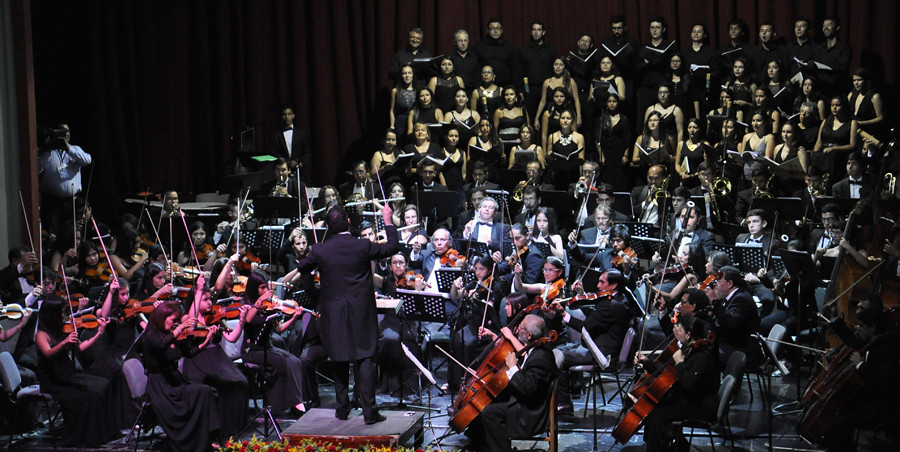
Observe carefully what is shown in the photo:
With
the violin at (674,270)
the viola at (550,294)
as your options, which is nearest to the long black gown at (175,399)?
the viola at (550,294)

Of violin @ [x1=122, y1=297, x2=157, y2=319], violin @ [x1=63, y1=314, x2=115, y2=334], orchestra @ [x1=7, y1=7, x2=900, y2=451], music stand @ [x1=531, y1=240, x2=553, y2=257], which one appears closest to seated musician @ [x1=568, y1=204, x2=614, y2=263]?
orchestra @ [x1=7, y1=7, x2=900, y2=451]

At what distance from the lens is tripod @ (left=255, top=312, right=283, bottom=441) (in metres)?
7.61

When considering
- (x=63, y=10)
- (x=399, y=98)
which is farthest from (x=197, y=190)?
(x=399, y=98)

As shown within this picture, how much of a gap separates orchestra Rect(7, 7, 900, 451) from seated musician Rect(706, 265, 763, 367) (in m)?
0.02

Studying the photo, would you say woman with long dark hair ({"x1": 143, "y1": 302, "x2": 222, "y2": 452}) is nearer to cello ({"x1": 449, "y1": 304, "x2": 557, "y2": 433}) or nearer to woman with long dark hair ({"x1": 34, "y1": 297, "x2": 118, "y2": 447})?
woman with long dark hair ({"x1": 34, "y1": 297, "x2": 118, "y2": 447})

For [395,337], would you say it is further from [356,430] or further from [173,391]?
[173,391]

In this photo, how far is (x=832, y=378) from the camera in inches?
283

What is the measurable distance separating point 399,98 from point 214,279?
15.9ft

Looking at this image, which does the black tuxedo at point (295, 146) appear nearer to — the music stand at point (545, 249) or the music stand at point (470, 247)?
the music stand at point (470, 247)

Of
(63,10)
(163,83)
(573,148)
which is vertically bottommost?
(573,148)

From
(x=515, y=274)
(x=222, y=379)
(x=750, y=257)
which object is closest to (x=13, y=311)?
(x=222, y=379)

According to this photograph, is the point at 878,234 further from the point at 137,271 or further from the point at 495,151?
the point at 137,271

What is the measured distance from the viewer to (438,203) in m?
11.4

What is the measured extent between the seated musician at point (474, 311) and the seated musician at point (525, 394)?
1.57 meters
